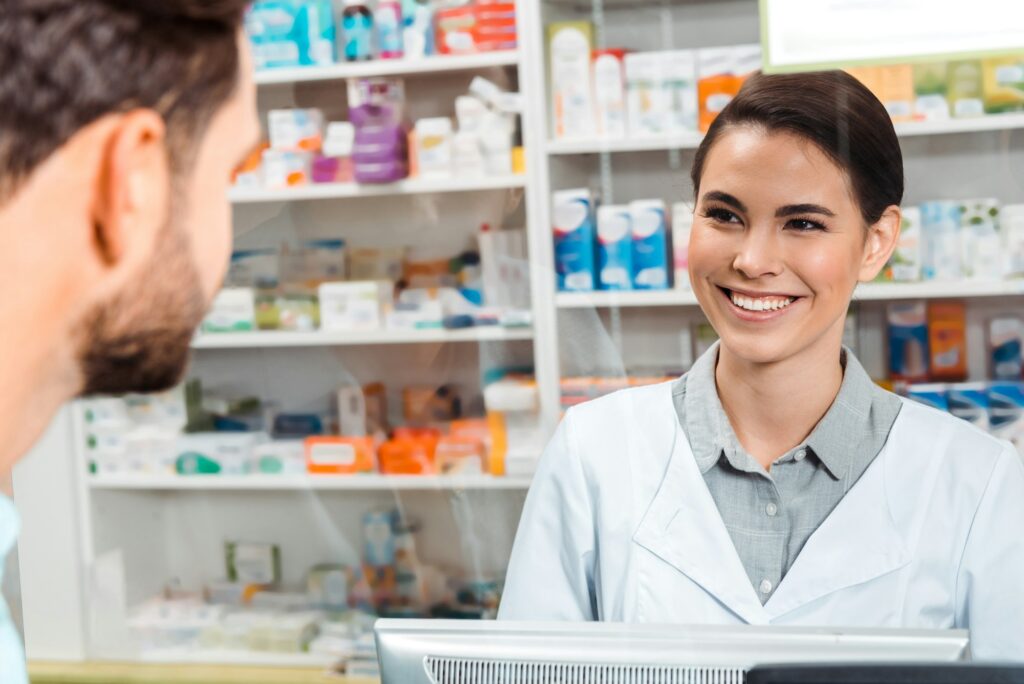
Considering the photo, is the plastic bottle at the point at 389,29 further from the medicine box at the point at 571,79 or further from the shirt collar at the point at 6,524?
the shirt collar at the point at 6,524

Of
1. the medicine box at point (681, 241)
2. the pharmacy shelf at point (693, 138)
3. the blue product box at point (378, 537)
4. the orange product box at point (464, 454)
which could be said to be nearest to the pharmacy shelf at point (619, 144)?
the pharmacy shelf at point (693, 138)

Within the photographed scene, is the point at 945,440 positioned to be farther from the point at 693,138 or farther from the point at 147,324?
the point at 147,324

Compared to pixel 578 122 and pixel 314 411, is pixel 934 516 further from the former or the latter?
pixel 314 411

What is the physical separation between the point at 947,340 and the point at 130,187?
5.02 feet

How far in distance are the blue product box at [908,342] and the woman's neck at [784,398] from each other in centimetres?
44

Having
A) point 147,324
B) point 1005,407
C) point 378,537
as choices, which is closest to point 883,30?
point 1005,407

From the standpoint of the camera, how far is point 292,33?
2.33m

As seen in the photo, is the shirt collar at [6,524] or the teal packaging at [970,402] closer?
the shirt collar at [6,524]

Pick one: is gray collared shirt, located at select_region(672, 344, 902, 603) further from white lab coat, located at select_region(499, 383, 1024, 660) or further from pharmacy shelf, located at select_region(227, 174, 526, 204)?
pharmacy shelf, located at select_region(227, 174, 526, 204)

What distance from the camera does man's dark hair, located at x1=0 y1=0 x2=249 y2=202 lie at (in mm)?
672

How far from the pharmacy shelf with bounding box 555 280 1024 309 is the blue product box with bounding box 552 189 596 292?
3 cm

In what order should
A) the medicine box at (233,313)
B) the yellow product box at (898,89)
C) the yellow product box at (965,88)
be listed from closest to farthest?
the yellow product box at (898,89) → the yellow product box at (965,88) → the medicine box at (233,313)

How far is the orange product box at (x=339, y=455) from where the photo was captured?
7.63 ft

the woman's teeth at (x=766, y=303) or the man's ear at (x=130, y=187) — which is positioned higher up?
the man's ear at (x=130, y=187)
